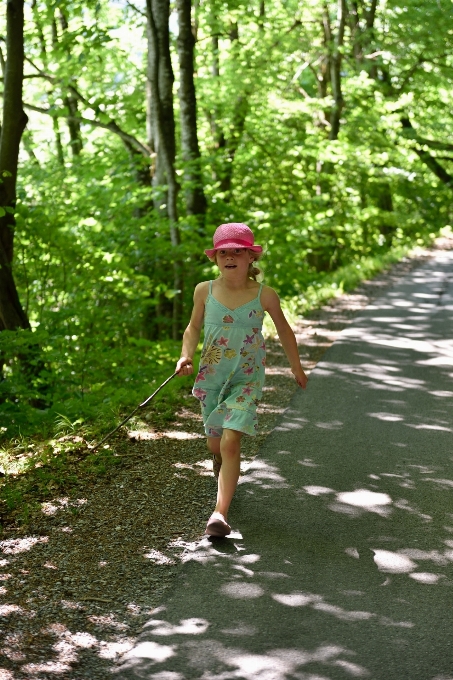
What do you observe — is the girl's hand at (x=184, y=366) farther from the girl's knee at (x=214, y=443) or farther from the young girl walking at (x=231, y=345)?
the girl's knee at (x=214, y=443)

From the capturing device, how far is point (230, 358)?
5223mm

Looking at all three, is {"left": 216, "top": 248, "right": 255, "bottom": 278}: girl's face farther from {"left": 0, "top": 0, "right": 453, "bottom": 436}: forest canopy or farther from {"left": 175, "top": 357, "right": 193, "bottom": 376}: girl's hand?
{"left": 0, "top": 0, "right": 453, "bottom": 436}: forest canopy

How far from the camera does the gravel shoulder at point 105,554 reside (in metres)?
3.81

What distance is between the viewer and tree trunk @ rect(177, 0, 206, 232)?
1477 cm

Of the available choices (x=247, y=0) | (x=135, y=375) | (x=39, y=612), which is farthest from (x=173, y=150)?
(x=39, y=612)

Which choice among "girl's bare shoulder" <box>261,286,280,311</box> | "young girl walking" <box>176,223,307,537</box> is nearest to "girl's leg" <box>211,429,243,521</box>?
"young girl walking" <box>176,223,307,537</box>

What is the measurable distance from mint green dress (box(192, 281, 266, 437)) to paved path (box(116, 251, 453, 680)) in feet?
2.46

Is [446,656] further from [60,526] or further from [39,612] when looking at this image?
[60,526]

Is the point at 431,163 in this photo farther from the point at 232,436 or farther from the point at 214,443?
Answer: the point at 232,436

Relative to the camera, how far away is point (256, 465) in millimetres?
6324

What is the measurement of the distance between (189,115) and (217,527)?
11.6 metres

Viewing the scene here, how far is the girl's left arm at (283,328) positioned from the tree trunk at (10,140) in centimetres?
514

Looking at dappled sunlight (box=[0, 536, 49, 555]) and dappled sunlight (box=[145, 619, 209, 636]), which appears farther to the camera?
dappled sunlight (box=[0, 536, 49, 555])

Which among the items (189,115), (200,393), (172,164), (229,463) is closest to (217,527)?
(229,463)
